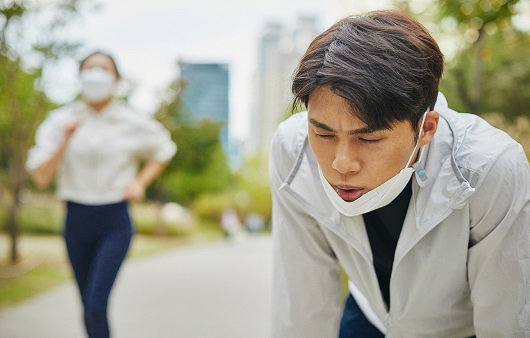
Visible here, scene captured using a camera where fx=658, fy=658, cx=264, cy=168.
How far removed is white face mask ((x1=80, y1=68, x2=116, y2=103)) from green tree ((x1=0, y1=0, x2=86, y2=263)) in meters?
4.21

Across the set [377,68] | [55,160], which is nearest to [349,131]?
[377,68]

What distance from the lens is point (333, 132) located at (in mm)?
1495

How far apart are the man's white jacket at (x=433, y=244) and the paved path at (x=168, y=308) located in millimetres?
3515

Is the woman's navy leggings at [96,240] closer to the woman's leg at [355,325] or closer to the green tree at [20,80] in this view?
the woman's leg at [355,325]

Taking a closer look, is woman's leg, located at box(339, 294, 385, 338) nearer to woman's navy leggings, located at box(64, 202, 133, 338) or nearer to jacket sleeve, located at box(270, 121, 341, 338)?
jacket sleeve, located at box(270, 121, 341, 338)

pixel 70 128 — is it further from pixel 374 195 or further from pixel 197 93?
pixel 197 93

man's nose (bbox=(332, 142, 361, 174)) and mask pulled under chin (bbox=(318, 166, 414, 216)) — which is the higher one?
man's nose (bbox=(332, 142, 361, 174))

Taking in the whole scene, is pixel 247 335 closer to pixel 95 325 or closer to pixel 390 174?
pixel 95 325

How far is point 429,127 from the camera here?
1.58 m

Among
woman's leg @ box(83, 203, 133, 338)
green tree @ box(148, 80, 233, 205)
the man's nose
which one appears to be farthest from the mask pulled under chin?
green tree @ box(148, 80, 233, 205)

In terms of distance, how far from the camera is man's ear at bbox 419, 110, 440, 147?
5.14 ft

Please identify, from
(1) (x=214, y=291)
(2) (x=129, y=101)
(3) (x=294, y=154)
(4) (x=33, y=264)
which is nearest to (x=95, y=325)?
(3) (x=294, y=154)

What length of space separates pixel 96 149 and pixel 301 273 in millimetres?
2150

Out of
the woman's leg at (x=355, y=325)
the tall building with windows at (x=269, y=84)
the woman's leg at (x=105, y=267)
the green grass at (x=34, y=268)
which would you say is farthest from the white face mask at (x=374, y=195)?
the tall building with windows at (x=269, y=84)
